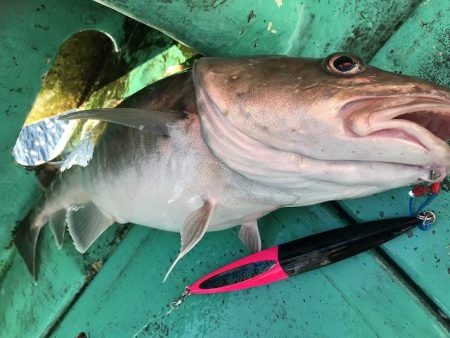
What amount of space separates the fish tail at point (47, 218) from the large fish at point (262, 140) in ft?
1.36

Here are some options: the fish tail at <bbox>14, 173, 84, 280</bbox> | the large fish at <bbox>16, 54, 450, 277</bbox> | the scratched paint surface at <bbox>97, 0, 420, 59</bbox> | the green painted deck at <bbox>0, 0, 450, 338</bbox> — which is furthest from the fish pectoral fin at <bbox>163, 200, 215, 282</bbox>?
the fish tail at <bbox>14, 173, 84, 280</bbox>

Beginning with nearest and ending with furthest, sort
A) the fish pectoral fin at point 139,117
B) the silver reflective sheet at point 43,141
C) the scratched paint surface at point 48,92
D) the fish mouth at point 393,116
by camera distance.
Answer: the fish mouth at point 393,116, the fish pectoral fin at point 139,117, the scratched paint surface at point 48,92, the silver reflective sheet at point 43,141

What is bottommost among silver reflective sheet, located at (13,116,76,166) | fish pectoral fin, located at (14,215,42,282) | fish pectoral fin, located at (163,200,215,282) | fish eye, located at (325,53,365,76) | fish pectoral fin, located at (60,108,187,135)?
fish pectoral fin, located at (14,215,42,282)

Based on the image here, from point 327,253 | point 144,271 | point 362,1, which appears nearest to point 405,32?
point 362,1

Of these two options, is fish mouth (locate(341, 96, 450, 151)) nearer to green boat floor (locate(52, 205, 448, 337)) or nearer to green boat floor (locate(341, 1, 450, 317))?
green boat floor (locate(341, 1, 450, 317))

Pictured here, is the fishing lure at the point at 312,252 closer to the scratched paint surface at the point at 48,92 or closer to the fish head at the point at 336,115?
the fish head at the point at 336,115

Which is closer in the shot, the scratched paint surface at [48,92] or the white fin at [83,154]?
the white fin at [83,154]

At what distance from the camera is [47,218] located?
253 cm

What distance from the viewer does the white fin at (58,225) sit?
2.46 metres

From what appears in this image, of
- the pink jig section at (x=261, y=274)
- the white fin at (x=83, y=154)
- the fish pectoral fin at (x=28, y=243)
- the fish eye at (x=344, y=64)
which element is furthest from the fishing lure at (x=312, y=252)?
the fish pectoral fin at (x=28, y=243)

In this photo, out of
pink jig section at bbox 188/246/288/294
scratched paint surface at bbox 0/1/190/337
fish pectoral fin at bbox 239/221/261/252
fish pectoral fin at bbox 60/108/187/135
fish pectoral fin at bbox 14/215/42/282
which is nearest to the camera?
fish pectoral fin at bbox 60/108/187/135

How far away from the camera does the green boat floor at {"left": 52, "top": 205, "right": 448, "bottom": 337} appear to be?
5.61 feet

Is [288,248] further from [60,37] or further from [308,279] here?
[60,37]

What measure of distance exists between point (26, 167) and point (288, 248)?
5.19 ft
